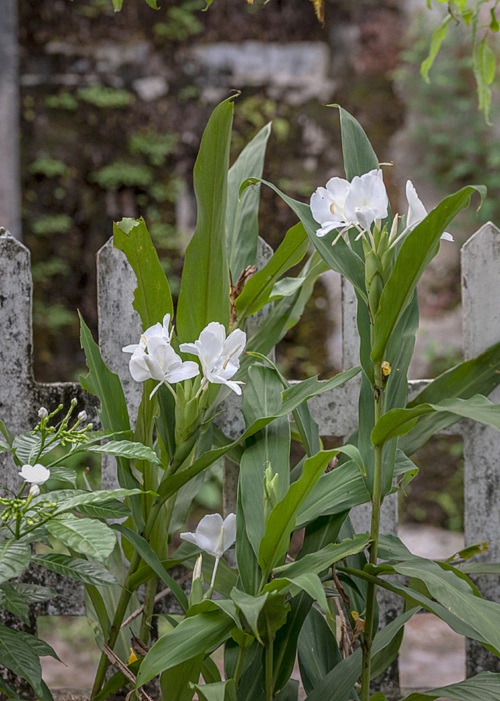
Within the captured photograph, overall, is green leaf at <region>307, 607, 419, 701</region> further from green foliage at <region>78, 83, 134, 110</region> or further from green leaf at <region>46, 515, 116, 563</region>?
green foliage at <region>78, 83, 134, 110</region>

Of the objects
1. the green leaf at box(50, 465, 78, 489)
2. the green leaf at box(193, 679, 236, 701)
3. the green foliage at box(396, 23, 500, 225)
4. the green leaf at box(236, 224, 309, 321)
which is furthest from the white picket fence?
the green foliage at box(396, 23, 500, 225)

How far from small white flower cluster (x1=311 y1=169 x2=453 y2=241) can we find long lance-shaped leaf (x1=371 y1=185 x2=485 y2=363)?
0.11 ft

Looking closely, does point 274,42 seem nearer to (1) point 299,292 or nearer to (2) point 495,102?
(2) point 495,102

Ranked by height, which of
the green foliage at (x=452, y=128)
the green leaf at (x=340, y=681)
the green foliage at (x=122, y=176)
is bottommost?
the green leaf at (x=340, y=681)

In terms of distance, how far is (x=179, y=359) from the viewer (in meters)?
1.10

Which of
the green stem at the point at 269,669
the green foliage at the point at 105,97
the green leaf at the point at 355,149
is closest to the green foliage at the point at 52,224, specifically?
the green foliage at the point at 105,97

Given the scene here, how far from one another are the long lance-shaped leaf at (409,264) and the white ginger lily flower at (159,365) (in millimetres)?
258

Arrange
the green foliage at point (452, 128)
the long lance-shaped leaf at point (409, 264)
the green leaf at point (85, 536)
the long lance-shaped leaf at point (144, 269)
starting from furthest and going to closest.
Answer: the green foliage at point (452, 128), the long lance-shaped leaf at point (144, 269), the long lance-shaped leaf at point (409, 264), the green leaf at point (85, 536)

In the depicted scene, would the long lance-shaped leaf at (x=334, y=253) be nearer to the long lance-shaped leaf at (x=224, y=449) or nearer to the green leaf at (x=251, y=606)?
the long lance-shaped leaf at (x=224, y=449)

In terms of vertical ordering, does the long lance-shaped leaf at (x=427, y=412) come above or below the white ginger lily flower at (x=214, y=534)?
above

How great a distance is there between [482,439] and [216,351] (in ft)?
2.47

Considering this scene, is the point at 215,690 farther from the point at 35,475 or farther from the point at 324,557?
the point at 35,475

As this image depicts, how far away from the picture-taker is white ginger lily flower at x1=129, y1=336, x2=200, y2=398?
1084 mm

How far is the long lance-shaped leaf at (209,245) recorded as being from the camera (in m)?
1.18
